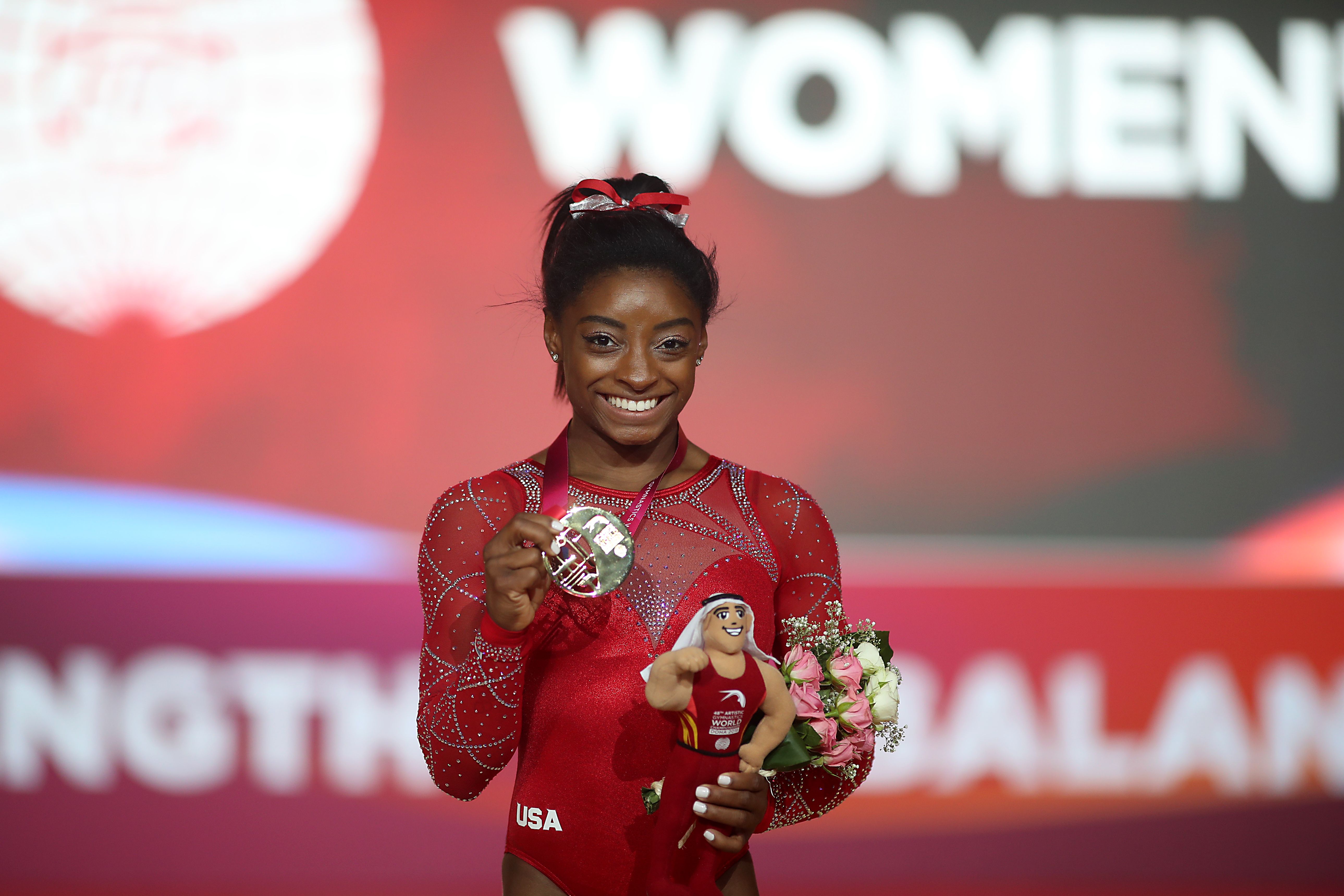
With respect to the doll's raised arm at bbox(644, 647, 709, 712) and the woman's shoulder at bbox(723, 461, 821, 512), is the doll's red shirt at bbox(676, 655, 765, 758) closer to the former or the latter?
the doll's raised arm at bbox(644, 647, 709, 712)

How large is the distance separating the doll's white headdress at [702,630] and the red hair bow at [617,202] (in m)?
0.60

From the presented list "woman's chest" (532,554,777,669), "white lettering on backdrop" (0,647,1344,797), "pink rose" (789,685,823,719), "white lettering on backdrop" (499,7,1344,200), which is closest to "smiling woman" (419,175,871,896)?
"woman's chest" (532,554,777,669)

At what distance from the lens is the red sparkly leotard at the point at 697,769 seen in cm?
158

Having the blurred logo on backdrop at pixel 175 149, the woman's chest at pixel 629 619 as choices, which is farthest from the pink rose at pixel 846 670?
the blurred logo on backdrop at pixel 175 149

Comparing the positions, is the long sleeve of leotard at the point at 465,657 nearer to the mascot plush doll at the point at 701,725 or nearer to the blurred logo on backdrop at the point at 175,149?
the mascot plush doll at the point at 701,725

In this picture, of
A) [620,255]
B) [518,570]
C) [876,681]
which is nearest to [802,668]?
[876,681]

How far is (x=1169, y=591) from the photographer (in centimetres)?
425

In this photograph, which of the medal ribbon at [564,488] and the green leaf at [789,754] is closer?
the green leaf at [789,754]

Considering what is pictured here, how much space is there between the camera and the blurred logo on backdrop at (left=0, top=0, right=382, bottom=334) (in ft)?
12.8

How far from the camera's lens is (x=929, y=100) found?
413 cm

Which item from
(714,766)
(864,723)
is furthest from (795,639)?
(714,766)

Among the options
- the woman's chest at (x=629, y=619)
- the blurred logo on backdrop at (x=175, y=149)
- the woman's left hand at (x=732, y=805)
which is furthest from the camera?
the blurred logo on backdrop at (x=175, y=149)

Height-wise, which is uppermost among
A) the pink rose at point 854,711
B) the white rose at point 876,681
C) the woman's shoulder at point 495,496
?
the woman's shoulder at point 495,496

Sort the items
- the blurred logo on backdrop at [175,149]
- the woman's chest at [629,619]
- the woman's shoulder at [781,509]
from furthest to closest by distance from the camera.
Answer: the blurred logo on backdrop at [175,149] < the woman's shoulder at [781,509] < the woman's chest at [629,619]
